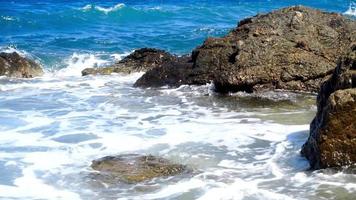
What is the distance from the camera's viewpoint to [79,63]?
→ 17.8 metres

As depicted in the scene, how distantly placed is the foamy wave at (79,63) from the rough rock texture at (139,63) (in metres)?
1.29

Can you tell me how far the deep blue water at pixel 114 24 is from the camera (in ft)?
69.4

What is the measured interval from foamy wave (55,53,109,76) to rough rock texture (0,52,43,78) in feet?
3.17

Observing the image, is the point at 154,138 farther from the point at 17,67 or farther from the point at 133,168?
the point at 17,67

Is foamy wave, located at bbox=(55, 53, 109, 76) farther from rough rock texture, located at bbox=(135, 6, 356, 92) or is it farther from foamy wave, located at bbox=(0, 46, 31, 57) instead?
rough rock texture, located at bbox=(135, 6, 356, 92)

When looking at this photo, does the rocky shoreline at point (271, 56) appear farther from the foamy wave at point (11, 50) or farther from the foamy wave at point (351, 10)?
the foamy wave at point (351, 10)

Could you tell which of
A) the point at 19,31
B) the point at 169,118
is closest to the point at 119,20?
the point at 19,31

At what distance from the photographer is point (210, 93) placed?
1107 cm

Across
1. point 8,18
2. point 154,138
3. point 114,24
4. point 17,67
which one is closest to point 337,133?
point 154,138

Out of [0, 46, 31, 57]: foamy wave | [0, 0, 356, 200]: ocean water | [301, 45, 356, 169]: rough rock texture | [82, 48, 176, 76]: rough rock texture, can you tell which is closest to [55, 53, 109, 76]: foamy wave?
[0, 0, 356, 200]: ocean water

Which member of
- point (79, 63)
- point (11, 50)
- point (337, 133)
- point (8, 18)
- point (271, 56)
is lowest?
point (337, 133)

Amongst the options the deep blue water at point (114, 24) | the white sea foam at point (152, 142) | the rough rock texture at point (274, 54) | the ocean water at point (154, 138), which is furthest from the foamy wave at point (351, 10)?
the white sea foam at point (152, 142)

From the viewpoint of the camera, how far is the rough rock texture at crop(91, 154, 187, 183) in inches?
259

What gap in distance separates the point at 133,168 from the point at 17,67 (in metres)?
8.74
